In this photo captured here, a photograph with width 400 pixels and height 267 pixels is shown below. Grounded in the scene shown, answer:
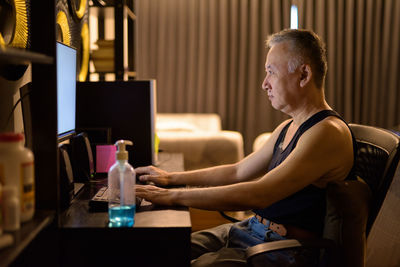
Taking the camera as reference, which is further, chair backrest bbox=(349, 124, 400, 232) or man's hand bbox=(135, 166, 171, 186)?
man's hand bbox=(135, 166, 171, 186)

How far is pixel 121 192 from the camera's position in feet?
4.15

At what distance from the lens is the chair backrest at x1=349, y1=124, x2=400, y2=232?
1316mm

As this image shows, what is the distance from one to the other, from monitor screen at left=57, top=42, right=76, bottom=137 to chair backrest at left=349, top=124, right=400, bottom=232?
1062 millimetres

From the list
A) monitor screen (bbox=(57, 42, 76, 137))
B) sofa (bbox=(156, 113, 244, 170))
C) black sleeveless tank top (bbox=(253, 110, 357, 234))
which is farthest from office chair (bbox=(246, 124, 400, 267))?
sofa (bbox=(156, 113, 244, 170))

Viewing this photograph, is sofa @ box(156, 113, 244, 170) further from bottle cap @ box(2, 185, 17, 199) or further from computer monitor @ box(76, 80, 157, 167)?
bottle cap @ box(2, 185, 17, 199)

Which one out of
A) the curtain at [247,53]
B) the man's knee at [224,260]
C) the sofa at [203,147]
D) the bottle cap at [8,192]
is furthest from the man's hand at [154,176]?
the curtain at [247,53]

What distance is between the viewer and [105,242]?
1.24m

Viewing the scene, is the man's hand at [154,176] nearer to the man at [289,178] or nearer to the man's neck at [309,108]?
the man at [289,178]

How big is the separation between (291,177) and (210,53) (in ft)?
13.4

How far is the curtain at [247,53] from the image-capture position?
5289 mm

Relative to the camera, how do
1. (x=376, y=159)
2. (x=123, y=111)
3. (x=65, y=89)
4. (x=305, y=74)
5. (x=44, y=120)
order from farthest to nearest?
(x=123, y=111) < (x=65, y=89) < (x=305, y=74) < (x=376, y=159) < (x=44, y=120)

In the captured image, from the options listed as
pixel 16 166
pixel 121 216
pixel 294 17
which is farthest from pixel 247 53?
pixel 16 166

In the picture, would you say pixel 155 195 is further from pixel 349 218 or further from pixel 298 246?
pixel 349 218

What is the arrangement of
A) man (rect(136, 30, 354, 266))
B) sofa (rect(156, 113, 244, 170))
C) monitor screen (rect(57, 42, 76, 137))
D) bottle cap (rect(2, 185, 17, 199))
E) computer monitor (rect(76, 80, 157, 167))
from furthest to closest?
sofa (rect(156, 113, 244, 170)) → computer monitor (rect(76, 80, 157, 167)) → monitor screen (rect(57, 42, 76, 137)) → man (rect(136, 30, 354, 266)) → bottle cap (rect(2, 185, 17, 199))
